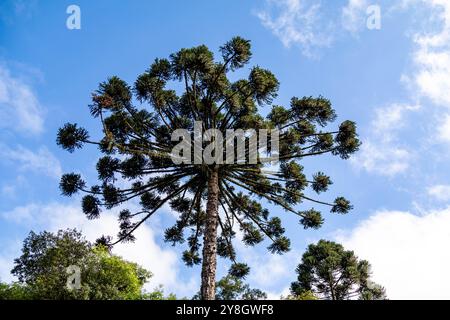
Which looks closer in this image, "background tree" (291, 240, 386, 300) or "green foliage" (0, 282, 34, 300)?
"green foliage" (0, 282, 34, 300)

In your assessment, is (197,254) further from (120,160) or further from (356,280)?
(356,280)

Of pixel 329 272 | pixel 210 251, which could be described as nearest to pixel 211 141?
pixel 210 251

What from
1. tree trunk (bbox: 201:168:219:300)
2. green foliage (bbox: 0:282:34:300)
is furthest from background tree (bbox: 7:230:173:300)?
tree trunk (bbox: 201:168:219:300)

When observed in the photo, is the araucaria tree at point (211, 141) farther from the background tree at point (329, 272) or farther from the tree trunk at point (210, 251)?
the background tree at point (329, 272)

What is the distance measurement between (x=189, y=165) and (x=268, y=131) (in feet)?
9.57

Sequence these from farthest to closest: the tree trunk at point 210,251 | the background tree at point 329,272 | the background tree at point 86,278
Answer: the background tree at point 329,272 < the background tree at point 86,278 < the tree trunk at point 210,251

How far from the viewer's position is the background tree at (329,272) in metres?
26.2

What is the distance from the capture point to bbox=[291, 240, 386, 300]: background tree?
2616 centimetres

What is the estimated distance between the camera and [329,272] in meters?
26.0

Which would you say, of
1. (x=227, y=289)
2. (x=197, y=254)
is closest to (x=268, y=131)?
(x=197, y=254)

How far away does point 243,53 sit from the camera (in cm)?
1294

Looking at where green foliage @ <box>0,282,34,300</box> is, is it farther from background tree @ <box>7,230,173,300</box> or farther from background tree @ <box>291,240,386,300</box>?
background tree @ <box>291,240,386,300</box>

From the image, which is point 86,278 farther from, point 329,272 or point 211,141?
point 329,272

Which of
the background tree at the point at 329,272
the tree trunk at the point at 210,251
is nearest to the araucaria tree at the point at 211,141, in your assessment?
the tree trunk at the point at 210,251
